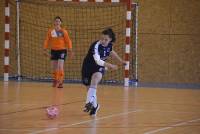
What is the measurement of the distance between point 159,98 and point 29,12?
263 inches

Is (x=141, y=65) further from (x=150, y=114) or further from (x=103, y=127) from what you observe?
(x=103, y=127)

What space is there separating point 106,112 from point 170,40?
805 centimetres

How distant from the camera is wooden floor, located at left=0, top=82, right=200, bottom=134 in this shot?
7215 millimetres

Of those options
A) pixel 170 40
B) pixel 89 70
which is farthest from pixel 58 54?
pixel 89 70

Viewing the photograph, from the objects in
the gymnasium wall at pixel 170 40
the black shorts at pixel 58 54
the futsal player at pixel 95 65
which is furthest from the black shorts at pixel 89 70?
the gymnasium wall at pixel 170 40

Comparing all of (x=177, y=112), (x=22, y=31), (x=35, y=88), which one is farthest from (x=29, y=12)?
(x=177, y=112)

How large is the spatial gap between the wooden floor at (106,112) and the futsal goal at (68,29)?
8.14 feet

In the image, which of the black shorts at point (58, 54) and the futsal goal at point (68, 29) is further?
the futsal goal at point (68, 29)

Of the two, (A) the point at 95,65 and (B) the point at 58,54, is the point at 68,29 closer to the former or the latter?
(B) the point at 58,54

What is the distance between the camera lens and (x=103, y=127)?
7387mm

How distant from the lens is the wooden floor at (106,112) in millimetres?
7215

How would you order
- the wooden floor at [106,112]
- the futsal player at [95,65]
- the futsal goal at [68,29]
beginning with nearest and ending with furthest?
the wooden floor at [106,112], the futsal player at [95,65], the futsal goal at [68,29]

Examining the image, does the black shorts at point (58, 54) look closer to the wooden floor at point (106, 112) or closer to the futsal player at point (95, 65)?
the wooden floor at point (106, 112)

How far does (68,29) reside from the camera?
55.4 ft
